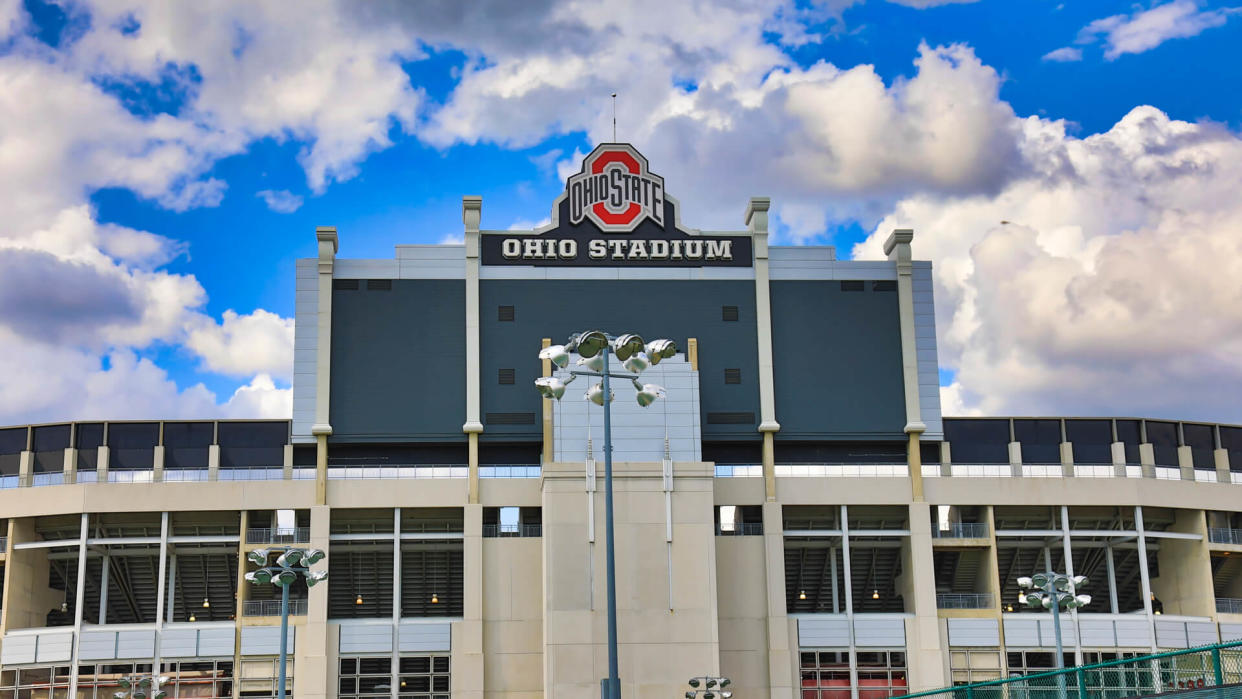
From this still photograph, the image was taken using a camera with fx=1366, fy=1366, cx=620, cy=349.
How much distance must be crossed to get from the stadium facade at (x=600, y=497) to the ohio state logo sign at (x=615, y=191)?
0.50 feet

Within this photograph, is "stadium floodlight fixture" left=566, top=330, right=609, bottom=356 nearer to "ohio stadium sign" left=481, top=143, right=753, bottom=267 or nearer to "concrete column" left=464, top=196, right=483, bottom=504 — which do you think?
"concrete column" left=464, top=196, right=483, bottom=504

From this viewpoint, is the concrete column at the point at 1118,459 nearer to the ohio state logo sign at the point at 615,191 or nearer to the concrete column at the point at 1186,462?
the concrete column at the point at 1186,462

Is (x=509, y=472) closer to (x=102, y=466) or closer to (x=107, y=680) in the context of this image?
(x=102, y=466)

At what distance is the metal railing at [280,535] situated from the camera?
225 feet

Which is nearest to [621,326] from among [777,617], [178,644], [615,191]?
[615,191]

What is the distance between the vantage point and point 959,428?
241ft

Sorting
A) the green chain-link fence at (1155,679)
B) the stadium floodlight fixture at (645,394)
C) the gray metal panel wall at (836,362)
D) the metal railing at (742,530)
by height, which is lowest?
the green chain-link fence at (1155,679)

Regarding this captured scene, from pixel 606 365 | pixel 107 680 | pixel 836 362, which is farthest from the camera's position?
pixel 836 362

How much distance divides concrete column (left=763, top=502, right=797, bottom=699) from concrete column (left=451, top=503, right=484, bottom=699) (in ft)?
46.6

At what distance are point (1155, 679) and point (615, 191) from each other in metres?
51.8

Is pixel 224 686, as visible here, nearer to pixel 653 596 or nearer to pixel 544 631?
pixel 544 631

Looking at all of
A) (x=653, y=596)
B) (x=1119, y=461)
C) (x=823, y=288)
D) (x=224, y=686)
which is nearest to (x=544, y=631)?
(x=653, y=596)

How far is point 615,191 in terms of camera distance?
242ft

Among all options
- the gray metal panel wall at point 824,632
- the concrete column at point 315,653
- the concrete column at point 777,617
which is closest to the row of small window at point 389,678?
the concrete column at point 315,653
